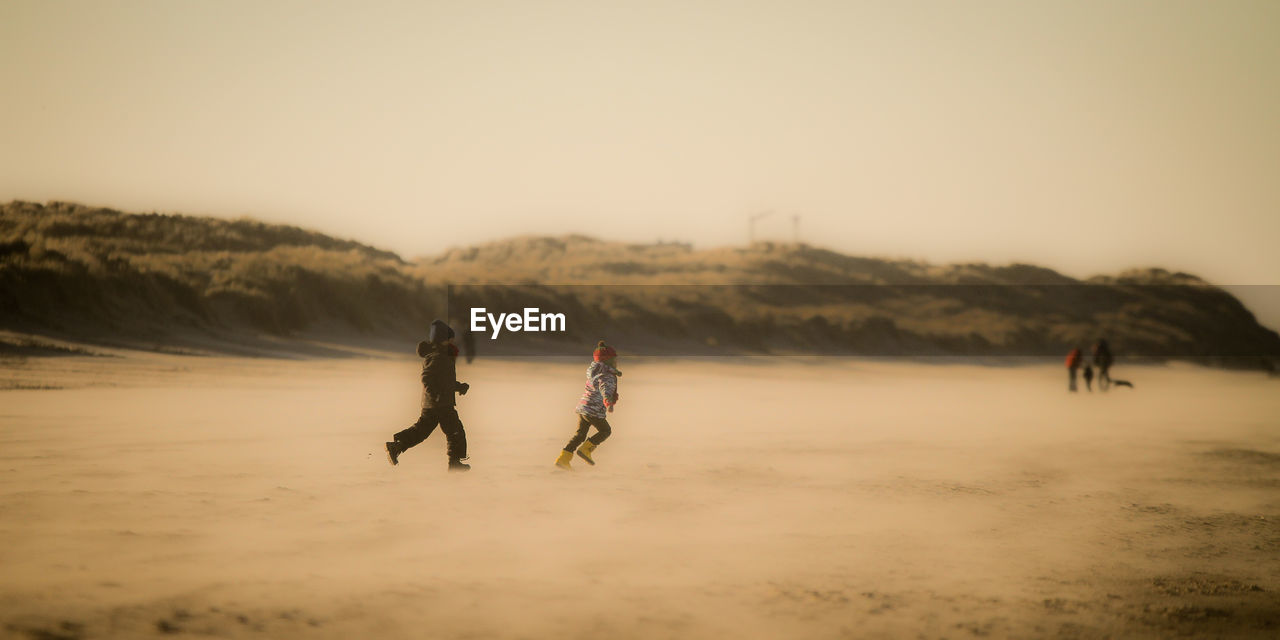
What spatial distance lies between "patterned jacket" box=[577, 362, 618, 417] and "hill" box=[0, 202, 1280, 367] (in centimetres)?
2536

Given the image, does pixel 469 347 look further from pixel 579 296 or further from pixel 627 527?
pixel 627 527

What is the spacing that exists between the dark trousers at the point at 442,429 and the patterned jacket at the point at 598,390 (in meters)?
1.34

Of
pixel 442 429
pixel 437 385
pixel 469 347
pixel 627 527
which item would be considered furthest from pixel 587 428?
pixel 469 347

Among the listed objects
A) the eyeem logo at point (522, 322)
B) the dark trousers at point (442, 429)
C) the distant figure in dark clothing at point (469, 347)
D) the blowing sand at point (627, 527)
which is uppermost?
the eyeem logo at point (522, 322)

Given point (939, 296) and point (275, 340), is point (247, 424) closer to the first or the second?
point (275, 340)

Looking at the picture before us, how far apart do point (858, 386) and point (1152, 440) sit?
15.9 meters

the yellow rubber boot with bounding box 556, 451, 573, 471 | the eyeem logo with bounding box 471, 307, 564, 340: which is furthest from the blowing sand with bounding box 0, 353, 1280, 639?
the eyeem logo with bounding box 471, 307, 564, 340

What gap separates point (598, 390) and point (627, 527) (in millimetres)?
3063

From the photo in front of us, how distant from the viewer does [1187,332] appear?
94.6 m

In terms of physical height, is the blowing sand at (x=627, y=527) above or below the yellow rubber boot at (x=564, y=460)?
below

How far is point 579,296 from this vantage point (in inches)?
2425

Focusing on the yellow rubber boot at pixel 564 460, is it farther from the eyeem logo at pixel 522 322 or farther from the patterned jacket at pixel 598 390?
the eyeem logo at pixel 522 322

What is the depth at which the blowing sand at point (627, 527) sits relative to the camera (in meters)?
6.57

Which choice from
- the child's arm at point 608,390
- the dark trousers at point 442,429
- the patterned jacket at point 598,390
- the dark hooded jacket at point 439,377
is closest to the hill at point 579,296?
the dark trousers at point 442,429
